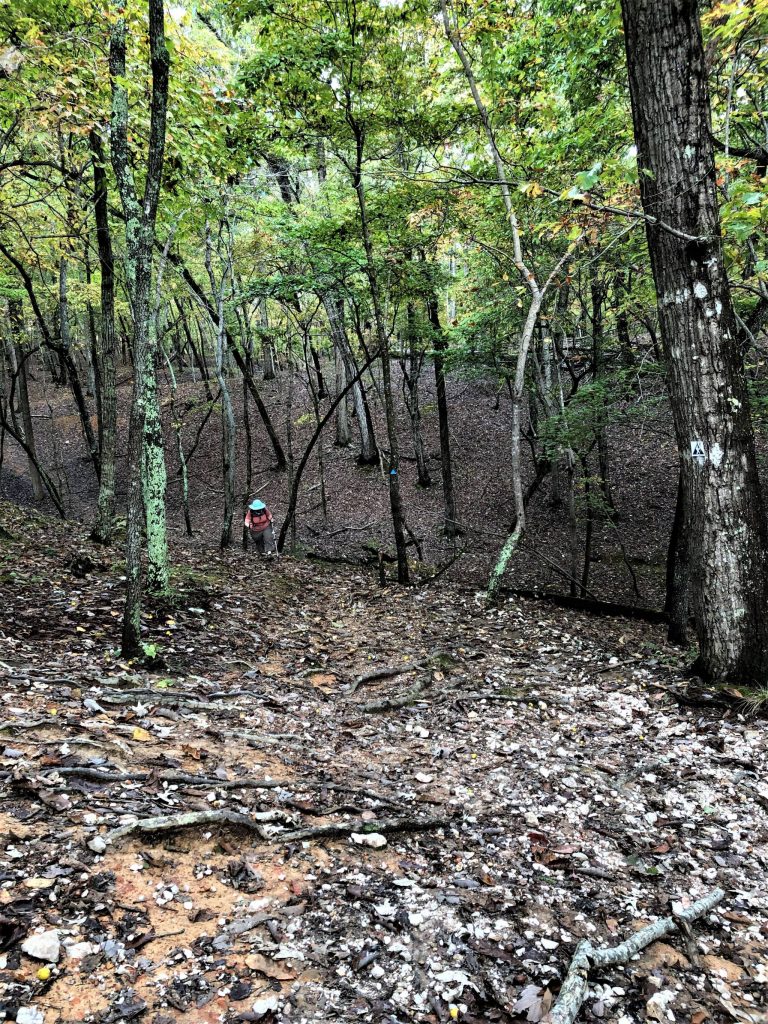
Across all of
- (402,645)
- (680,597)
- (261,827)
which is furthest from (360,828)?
(680,597)

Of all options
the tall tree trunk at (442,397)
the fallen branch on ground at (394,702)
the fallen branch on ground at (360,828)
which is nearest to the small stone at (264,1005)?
the fallen branch on ground at (360,828)

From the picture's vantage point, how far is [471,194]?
9.48 metres

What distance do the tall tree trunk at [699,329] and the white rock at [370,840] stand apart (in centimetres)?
365

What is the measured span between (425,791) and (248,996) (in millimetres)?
2101

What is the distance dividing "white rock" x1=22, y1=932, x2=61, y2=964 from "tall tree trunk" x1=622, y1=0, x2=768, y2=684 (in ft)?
17.2

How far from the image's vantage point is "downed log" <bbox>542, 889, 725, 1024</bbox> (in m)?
2.22

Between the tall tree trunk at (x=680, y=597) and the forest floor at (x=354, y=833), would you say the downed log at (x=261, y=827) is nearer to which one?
the forest floor at (x=354, y=833)

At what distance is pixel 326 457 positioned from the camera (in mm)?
23828

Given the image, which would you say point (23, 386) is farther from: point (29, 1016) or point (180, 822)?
point (29, 1016)

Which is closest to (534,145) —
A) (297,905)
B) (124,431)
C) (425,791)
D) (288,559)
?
(288,559)

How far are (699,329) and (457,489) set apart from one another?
1584cm

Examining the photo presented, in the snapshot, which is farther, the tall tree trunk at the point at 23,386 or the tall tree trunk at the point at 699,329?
the tall tree trunk at the point at 23,386

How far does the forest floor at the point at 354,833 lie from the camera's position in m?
2.29

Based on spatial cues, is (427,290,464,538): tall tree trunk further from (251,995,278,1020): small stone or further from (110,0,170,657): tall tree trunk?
(251,995,278,1020): small stone
